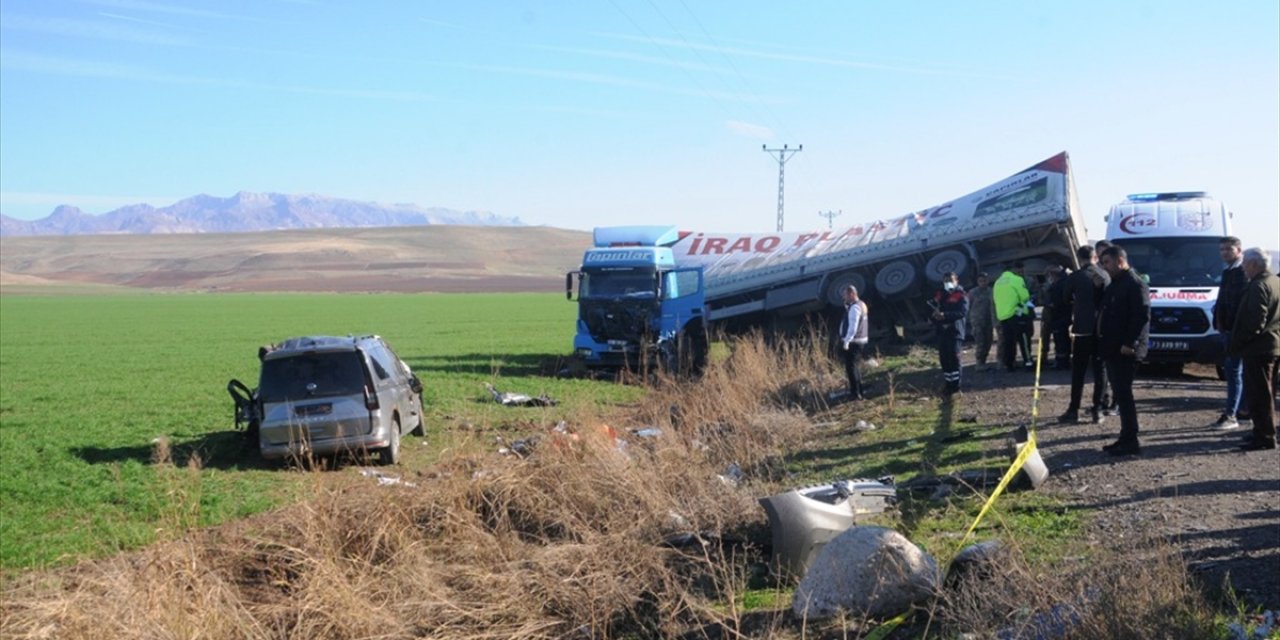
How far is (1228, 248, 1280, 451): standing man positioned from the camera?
31.4ft

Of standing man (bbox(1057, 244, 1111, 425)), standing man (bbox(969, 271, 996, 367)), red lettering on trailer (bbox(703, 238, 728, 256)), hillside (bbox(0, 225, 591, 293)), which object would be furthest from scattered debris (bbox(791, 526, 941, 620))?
hillside (bbox(0, 225, 591, 293))

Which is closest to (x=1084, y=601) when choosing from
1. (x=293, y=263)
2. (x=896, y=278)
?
(x=896, y=278)

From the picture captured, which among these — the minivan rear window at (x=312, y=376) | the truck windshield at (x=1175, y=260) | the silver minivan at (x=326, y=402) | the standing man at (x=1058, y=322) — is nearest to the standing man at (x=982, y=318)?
the standing man at (x=1058, y=322)

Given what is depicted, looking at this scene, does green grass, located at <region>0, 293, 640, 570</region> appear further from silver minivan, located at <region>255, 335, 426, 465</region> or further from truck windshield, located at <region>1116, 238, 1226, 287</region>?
truck windshield, located at <region>1116, 238, 1226, 287</region>

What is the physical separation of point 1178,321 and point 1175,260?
1.90m

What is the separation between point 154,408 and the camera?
66.8ft

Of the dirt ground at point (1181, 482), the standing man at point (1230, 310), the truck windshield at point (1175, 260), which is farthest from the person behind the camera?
the truck windshield at point (1175, 260)

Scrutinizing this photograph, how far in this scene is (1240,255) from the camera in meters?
11.0

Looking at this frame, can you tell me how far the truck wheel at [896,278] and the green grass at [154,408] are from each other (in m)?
7.02

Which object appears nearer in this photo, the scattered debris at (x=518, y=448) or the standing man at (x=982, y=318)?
the scattered debris at (x=518, y=448)

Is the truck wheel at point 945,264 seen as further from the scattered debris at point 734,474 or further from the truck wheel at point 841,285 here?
the scattered debris at point 734,474

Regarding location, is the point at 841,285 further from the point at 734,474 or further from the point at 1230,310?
the point at 734,474

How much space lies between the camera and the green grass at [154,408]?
1078cm

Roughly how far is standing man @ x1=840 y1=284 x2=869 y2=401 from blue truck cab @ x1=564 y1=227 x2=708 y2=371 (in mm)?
7668
